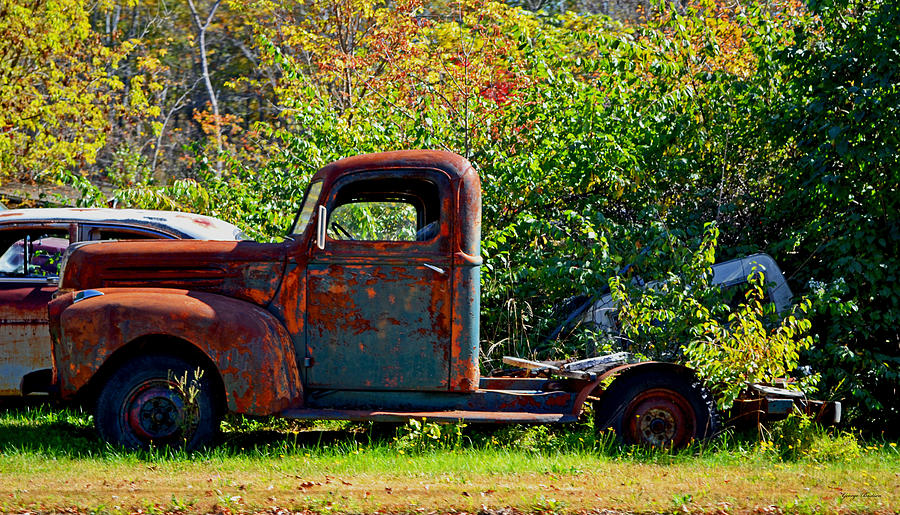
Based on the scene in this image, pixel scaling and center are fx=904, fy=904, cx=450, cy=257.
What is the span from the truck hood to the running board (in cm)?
91

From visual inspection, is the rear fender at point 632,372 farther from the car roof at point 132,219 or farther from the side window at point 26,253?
the side window at point 26,253

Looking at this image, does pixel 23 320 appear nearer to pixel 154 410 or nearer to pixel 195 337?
pixel 154 410

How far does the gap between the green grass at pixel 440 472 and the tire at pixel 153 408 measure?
112 millimetres

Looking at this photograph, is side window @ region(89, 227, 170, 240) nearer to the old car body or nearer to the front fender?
the old car body

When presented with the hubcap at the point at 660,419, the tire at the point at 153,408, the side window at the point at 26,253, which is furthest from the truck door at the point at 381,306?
the side window at the point at 26,253

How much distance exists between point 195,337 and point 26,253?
2.72m

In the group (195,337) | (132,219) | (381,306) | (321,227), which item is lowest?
(195,337)

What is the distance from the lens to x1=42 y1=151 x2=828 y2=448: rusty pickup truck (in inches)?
252

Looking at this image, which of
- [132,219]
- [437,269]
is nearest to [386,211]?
[437,269]

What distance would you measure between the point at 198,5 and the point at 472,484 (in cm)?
2694

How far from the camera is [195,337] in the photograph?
636cm

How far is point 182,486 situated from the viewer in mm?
5633

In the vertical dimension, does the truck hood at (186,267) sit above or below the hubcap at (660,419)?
above

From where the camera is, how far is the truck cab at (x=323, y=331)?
6402mm
